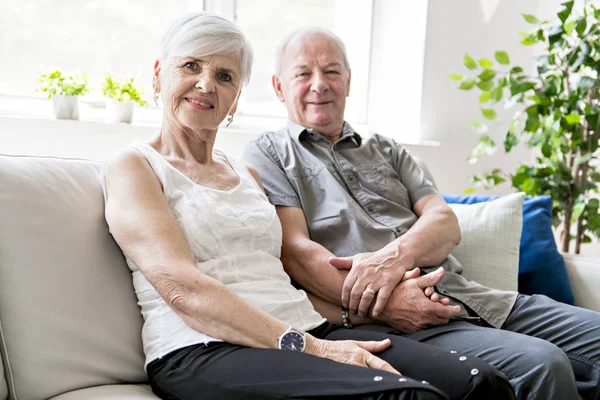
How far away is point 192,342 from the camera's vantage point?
1.29 m

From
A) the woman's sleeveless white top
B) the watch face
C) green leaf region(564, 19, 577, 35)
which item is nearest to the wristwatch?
the watch face

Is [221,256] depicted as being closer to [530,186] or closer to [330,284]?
[330,284]

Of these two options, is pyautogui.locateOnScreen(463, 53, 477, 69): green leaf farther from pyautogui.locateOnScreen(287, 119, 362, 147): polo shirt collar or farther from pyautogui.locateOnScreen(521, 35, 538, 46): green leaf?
pyautogui.locateOnScreen(287, 119, 362, 147): polo shirt collar

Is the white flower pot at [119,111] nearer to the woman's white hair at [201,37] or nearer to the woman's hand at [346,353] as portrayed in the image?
the woman's white hair at [201,37]

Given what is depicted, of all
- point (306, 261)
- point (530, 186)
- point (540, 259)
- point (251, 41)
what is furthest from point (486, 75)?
point (306, 261)

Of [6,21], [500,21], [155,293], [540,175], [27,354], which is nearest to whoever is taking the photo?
[27,354]

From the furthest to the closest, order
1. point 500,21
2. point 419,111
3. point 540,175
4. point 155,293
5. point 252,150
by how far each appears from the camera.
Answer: point 500,21
point 419,111
point 540,175
point 252,150
point 155,293

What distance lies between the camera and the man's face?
2.06 metres

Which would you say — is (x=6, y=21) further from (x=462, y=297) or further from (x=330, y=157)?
(x=462, y=297)

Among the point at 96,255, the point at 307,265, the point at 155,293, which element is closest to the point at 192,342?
the point at 155,293

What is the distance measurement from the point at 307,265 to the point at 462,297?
1.40 ft

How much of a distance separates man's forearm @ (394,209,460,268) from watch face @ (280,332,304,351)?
1.71 ft

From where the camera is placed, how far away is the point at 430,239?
1.81 metres

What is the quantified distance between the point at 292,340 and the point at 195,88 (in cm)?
67
